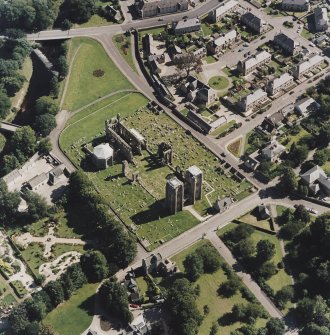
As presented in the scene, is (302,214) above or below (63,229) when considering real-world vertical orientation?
above

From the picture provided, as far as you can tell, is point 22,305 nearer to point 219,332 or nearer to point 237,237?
point 219,332

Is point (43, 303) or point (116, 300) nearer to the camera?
point (116, 300)

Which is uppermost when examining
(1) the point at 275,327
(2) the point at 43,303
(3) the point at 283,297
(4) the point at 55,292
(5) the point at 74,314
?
(4) the point at 55,292

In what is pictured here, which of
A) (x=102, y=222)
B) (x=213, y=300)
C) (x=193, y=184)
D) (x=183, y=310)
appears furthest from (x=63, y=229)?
(x=213, y=300)

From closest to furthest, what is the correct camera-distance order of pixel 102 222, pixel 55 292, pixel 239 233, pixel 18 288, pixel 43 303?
pixel 43 303, pixel 55 292, pixel 18 288, pixel 239 233, pixel 102 222

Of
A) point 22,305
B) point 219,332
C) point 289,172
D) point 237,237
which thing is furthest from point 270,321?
point 22,305

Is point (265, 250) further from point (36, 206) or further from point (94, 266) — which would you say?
point (36, 206)

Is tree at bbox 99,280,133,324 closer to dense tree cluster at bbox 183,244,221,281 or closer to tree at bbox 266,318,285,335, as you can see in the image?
dense tree cluster at bbox 183,244,221,281

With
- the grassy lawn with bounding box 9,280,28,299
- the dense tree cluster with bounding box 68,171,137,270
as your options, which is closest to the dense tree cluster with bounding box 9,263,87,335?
the grassy lawn with bounding box 9,280,28,299
